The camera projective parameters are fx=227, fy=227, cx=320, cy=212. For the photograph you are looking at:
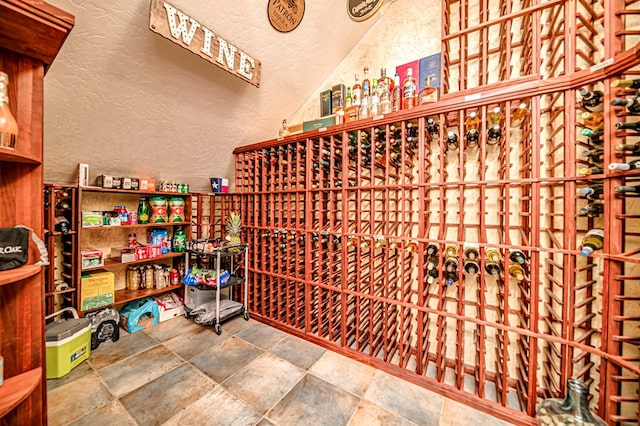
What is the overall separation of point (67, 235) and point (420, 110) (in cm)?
328

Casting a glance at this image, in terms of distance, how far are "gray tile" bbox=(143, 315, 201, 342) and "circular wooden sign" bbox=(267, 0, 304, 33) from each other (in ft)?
10.2

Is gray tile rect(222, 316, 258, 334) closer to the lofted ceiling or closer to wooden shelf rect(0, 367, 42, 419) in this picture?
wooden shelf rect(0, 367, 42, 419)

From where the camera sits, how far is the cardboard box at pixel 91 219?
2.12 metres

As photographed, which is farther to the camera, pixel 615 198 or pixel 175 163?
pixel 175 163

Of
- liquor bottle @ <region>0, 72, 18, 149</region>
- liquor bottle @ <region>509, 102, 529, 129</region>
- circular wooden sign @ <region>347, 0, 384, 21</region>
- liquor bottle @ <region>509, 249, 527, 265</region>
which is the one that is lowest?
liquor bottle @ <region>509, 249, 527, 265</region>

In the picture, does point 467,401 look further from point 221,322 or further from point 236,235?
point 236,235

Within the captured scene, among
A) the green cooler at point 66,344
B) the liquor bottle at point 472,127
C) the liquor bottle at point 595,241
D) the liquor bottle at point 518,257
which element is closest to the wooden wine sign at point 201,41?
the liquor bottle at point 472,127

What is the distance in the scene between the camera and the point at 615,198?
118cm

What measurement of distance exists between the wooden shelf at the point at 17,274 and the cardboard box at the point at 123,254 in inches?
67.6

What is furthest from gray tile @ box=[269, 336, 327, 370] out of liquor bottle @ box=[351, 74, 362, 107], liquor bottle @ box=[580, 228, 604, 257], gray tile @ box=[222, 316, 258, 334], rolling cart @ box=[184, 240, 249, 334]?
liquor bottle @ box=[351, 74, 362, 107]

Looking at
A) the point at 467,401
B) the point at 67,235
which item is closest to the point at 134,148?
the point at 67,235

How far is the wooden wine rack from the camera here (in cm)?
126

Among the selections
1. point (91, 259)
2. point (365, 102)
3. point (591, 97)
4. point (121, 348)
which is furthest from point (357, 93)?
point (121, 348)

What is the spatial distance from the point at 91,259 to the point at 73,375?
0.96m
